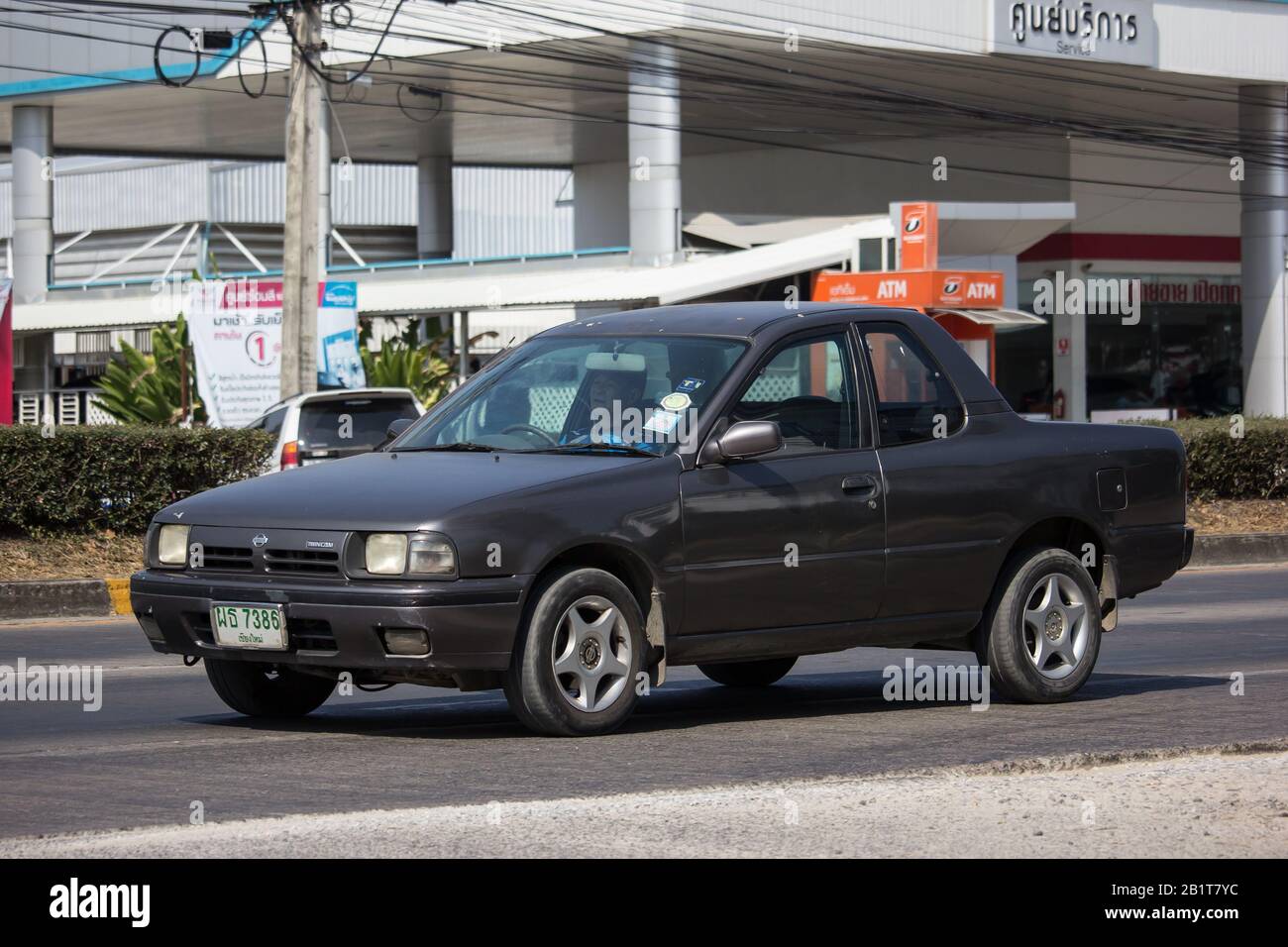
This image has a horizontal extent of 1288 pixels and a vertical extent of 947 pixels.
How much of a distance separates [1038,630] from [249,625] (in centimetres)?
364

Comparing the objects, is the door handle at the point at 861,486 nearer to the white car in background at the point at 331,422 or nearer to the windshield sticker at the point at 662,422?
the windshield sticker at the point at 662,422

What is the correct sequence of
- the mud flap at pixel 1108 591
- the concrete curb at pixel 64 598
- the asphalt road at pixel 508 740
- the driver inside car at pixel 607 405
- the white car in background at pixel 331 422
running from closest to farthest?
the asphalt road at pixel 508 740 → the driver inside car at pixel 607 405 → the mud flap at pixel 1108 591 → the concrete curb at pixel 64 598 → the white car in background at pixel 331 422

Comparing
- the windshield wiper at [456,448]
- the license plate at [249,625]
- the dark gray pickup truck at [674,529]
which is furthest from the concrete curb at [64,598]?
the license plate at [249,625]

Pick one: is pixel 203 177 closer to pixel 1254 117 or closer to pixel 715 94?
pixel 715 94

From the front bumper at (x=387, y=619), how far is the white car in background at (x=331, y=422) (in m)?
10.9

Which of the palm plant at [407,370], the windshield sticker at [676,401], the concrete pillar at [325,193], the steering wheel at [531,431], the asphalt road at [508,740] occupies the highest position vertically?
the concrete pillar at [325,193]

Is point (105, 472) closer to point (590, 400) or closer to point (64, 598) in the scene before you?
point (64, 598)

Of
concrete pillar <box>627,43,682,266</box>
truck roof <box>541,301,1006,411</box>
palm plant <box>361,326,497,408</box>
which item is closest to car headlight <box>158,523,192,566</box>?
truck roof <box>541,301,1006,411</box>

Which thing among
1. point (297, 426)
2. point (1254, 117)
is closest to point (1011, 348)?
point (1254, 117)

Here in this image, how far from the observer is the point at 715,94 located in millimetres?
38844

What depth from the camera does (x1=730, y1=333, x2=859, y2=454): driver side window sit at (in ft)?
27.7

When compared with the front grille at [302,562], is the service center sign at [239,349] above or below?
above

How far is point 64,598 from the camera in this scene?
49.2 feet

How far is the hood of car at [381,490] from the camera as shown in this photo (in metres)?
7.47
